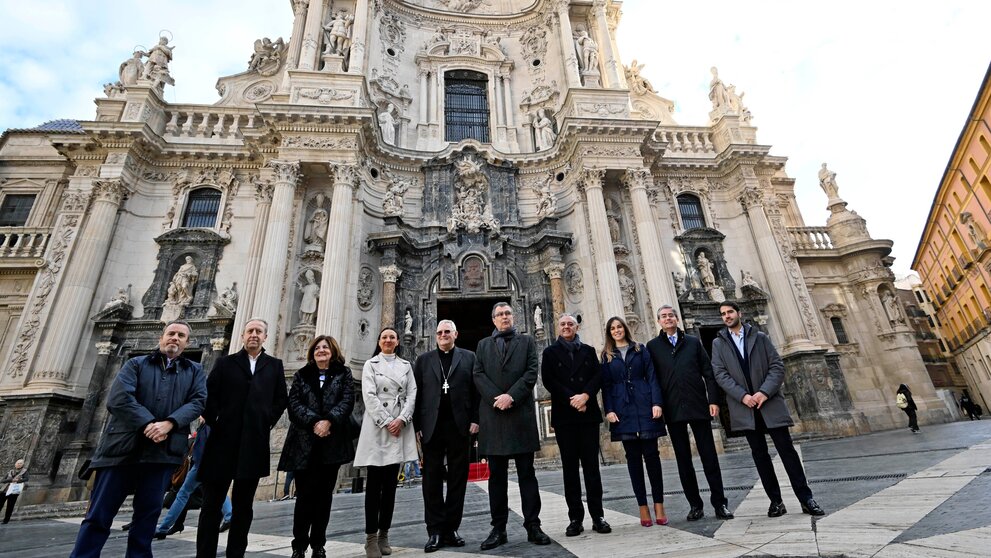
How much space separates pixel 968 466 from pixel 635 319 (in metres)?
9.69

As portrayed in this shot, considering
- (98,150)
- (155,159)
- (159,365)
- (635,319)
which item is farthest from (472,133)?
(159,365)

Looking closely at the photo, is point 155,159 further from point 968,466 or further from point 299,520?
point 968,466

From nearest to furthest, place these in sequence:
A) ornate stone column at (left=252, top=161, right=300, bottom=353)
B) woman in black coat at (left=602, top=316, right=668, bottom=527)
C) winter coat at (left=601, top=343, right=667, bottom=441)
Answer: woman in black coat at (left=602, top=316, right=668, bottom=527)
winter coat at (left=601, top=343, right=667, bottom=441)
ornate stone column at (left=252, top=161, right=300, bottom=353)

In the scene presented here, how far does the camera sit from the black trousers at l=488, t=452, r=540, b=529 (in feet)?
11.4

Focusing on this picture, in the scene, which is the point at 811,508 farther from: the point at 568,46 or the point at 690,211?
the point at 568,46

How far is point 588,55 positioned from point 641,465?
18.1 meters

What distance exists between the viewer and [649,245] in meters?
14.7

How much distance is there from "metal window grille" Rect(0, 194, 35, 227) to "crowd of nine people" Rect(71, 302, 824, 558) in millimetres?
19984

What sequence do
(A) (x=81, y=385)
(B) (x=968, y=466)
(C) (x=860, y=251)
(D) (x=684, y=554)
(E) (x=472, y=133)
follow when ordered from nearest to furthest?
(D) (x=684, y=554) < (B) (x=968, y=466) < (A) (x=81, y=385) < (C) (x=860, y=251) < (E) (x=472, y=133)

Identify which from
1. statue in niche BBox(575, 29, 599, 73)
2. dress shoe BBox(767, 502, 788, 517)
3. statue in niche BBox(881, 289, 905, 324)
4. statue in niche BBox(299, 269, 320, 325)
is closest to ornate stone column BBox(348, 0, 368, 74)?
statue in niche BBox(299, 269, 320, 325)

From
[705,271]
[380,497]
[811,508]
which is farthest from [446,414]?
[705,271]

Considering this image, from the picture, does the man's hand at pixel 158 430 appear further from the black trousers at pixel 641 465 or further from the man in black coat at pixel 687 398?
the man in black coat at pixel 687 398

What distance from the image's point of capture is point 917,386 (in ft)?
51.0

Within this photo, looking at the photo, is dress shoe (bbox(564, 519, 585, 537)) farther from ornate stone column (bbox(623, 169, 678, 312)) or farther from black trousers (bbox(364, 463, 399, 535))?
ornate stone column (bbox(623, 169, 678, 312))
